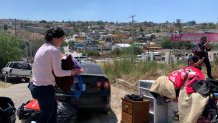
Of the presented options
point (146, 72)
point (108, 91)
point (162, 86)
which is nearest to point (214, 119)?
point (162, 86)

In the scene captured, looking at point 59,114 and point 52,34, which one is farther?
point 59,114

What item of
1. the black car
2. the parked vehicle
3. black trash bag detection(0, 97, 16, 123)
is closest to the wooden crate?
the black car

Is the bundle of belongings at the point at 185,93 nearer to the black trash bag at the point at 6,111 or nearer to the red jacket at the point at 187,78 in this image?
the red jacket at the point at 187,78

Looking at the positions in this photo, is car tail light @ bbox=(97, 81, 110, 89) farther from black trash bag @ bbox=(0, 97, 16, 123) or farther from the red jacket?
black trash bag @ bbox=(0, 97, 16, 123)

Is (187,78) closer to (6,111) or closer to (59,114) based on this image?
(59,114)

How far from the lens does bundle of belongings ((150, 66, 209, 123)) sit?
6.68 metres

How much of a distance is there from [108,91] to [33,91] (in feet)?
13.0

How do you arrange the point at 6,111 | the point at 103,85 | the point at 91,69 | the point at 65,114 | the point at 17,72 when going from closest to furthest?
the point at 6,111 < the point at 65,114 < the point at 103,85 < the point at 91,69 < the point at 17,72

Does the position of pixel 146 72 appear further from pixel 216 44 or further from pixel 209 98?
pixel 209 98

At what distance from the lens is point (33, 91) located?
625cm

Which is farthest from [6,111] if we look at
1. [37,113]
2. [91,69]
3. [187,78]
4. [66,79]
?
[91,69]

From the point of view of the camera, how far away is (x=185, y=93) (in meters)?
7.10

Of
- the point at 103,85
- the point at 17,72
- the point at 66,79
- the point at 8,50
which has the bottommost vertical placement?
the point at 17,72

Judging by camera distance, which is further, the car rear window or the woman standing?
the car rear window
